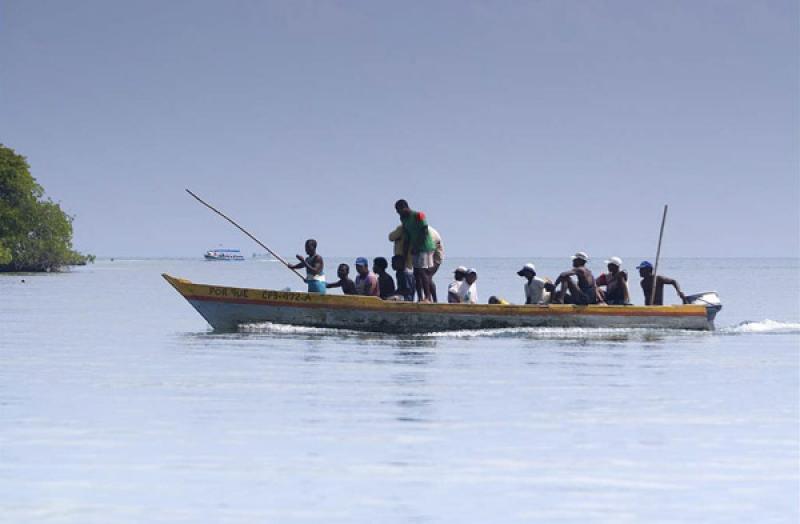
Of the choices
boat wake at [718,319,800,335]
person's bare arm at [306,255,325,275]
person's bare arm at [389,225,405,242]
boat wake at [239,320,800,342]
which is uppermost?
person's bare arm at [389,225,405,242]

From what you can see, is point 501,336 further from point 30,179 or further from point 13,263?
point 13,263

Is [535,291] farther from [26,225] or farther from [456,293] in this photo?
[26,225]

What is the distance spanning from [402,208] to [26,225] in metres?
77.5

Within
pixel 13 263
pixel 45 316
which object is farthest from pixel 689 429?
pixel 13 263

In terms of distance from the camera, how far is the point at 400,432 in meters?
13.6

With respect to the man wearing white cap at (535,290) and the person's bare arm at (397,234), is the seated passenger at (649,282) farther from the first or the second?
the person's bare arm at (397,234)

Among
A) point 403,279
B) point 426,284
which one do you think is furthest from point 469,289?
point 403,279

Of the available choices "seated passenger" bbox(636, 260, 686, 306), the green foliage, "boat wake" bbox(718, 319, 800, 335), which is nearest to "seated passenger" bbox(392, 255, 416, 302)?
"seated passenger" bbox(636, 260, 686, 306)

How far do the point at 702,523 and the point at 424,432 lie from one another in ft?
14.6

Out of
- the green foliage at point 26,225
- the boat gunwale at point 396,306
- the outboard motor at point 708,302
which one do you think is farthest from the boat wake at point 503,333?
the green foliage at point 26,225

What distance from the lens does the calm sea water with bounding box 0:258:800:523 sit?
33.8ft

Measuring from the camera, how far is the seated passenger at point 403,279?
2476cm

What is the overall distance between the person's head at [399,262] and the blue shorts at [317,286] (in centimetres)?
183

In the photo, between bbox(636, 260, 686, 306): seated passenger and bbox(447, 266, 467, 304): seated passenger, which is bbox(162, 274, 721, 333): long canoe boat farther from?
bbox(636, 260, 686, 306): seated passenger
